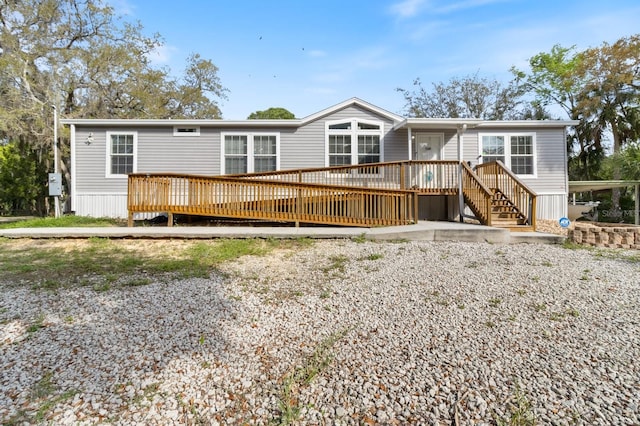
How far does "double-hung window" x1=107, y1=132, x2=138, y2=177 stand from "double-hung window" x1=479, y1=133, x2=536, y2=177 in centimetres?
1172

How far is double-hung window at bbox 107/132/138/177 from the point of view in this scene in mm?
11053

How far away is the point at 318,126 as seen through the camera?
448 inches

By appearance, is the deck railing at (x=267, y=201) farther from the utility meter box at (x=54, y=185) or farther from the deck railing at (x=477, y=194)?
the utility meter box at (x=54, y=185)

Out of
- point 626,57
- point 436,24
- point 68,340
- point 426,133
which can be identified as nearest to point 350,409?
point 68,340

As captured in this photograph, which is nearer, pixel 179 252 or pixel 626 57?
pixel 179 252

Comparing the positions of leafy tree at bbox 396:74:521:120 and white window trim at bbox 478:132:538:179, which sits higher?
leafy tree at bbox 396:74:521:120

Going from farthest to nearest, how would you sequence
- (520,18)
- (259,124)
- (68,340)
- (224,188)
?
(259,124) < (520,18) < (224,188) < (68,340)

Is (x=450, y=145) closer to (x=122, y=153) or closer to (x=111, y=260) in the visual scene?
(x=111, y=260)

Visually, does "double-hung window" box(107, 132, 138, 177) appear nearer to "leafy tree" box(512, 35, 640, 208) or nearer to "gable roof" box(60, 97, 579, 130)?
"gable roof" box(60, 97, 579, 130)

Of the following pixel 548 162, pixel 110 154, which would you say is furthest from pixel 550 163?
pixel 110 154

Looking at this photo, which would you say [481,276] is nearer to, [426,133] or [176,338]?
[176,338]

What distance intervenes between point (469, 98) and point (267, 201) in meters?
23.6

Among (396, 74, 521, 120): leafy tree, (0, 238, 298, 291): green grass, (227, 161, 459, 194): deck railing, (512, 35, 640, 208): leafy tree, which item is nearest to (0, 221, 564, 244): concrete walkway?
(0, 238, 298, 291): green grass

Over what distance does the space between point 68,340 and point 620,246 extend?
852 centimetres
